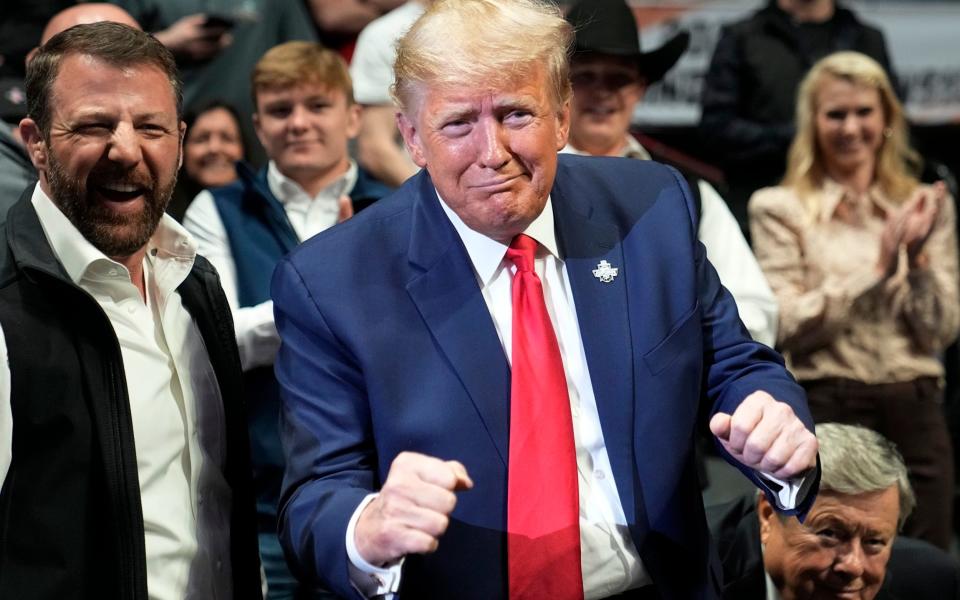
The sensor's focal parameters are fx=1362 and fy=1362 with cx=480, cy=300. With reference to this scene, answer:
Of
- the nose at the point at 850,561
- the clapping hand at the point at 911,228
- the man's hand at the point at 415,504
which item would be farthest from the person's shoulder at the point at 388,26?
the man's hand at the point at 415,504

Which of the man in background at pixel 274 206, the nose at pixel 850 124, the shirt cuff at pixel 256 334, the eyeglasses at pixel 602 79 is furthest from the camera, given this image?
the nose at pixel 850 124

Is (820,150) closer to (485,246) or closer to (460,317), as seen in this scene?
(485,246)

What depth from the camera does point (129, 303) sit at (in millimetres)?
2426

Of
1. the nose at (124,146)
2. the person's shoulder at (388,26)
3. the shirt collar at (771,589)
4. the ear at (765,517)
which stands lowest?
the shirt collar at (771,589)

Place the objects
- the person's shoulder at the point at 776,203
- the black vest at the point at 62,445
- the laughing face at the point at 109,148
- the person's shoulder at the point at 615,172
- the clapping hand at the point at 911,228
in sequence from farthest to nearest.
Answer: the person's shoulder at the point at 776,203
the clapping hand at the point at 911,228
the person's shoulder at the point at 615,172
the laughing face at the point at 109,148
the black vest at the point at 62,445

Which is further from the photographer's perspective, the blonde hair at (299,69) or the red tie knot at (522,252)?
the blonde hair at (299,69)

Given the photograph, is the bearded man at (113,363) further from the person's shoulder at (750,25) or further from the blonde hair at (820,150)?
the person's shoulder at (750,25)

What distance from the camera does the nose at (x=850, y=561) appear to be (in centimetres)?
309

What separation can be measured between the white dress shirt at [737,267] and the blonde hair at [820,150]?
76cm

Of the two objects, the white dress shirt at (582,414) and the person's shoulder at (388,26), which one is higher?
the person's shoulder at (388,26)

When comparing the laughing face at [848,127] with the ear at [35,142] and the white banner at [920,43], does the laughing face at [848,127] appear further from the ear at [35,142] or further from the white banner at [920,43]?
the ear at [35,142]

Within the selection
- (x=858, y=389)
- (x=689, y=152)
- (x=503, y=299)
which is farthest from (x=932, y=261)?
(x=503, y=299)

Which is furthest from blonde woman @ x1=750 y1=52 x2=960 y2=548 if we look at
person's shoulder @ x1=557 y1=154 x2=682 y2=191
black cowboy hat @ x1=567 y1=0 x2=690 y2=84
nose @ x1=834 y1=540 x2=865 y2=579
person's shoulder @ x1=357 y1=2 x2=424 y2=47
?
person's shoulder @ x1=557 y1=154 x2=682 y2=191

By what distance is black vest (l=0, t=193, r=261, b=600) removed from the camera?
84.9 inches
